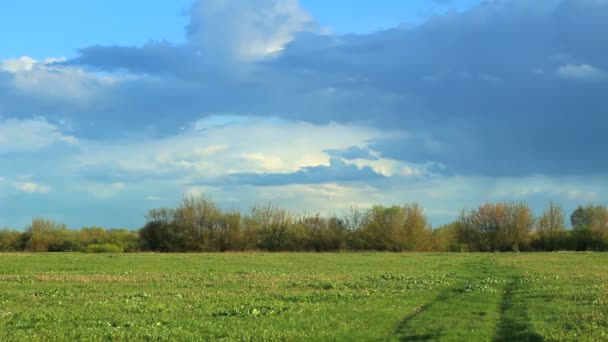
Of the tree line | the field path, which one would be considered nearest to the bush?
the tree line

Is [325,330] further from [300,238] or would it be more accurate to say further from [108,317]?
[300,238]

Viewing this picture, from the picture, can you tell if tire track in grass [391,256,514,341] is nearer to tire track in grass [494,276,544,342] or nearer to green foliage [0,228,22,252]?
tire track in grass [494,276,544,342]

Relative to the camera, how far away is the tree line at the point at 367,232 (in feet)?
367

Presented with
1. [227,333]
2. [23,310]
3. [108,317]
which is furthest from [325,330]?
[23,310]

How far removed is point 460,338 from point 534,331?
220 cm

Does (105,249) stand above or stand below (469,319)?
above

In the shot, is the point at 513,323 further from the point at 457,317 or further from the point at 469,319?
the point at 457,317

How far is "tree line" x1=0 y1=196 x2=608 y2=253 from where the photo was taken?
11194 cm

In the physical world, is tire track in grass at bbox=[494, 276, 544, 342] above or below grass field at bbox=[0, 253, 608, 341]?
below

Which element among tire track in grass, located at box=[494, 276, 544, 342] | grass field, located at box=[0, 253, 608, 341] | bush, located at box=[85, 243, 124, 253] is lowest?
tire track in grass, located at box=[494, 276, 544, 342]

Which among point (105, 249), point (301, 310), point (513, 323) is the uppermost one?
point (105, 249)

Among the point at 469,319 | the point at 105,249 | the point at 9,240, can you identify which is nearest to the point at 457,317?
the point at 469,319

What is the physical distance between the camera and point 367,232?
376ft

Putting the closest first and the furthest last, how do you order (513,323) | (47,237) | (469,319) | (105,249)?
(513,323), (469,319), (105,249), (47,237)
